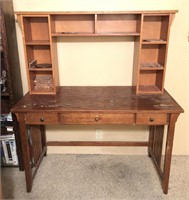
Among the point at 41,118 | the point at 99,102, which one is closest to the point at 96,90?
the point at 99,102

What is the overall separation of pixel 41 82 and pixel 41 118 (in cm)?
48

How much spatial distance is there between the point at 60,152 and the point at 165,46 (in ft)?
5.23

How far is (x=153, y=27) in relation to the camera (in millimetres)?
2021

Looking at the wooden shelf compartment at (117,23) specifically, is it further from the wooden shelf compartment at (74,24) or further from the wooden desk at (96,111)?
the wooden desk at (96,111)

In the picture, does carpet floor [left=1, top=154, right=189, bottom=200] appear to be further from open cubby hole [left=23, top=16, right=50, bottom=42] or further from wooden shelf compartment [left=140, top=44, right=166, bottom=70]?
open cubby hole [left=23, top=16, right=50, bottom=42]

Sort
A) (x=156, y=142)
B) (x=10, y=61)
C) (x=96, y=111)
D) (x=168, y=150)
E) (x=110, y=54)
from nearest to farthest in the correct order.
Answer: (x=96, y=111) < (x=168, y=150) < (x=10, y=61) < (x=110, y=54) < (x=156, y=142)

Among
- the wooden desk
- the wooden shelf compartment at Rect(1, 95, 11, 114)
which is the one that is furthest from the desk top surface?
the wooden shelf compartment at Rect(1, 95, 11, 114)

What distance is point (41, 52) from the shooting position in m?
2.11

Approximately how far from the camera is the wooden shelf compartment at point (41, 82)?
203cm

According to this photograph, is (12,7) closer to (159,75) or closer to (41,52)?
(41,52)

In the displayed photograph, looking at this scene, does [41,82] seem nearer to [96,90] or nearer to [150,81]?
[96,90]

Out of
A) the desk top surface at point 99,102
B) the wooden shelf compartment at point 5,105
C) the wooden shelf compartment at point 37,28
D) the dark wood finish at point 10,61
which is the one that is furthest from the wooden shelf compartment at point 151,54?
the wooden shelf compartment at point 5,105

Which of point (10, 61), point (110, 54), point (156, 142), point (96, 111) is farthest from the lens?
point (156, 142)

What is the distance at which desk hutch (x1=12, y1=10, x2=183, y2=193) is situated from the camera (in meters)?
1.73
